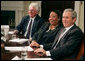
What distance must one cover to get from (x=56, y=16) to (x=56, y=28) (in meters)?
0.17

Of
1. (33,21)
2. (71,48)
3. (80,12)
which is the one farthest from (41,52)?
(80,12)

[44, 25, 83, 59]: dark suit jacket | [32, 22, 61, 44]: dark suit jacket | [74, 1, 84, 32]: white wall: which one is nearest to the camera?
[44, 25, 83, 59]: dark suit jacket

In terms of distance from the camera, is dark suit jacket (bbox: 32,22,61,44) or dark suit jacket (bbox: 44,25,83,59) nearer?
dark suit jacket (bbox: 44,25,83,59)

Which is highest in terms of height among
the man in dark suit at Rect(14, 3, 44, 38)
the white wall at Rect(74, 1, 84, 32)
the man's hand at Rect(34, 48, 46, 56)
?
the man's hand at Rect(34, 48, 46, 56)

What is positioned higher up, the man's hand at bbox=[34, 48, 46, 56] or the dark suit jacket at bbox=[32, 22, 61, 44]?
the man's hand at bbox=[34, 48, 46, 56]

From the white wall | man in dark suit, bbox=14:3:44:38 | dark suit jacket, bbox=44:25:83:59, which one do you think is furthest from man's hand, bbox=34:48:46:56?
the white wall

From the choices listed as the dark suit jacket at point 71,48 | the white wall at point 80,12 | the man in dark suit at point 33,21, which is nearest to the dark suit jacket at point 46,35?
the man in dark suit at point 33,21

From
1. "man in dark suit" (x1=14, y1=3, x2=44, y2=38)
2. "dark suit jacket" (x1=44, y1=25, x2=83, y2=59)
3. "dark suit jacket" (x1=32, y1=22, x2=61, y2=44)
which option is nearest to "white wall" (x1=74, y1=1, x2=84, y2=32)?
"man in dark suit" (x1=14, y1=3, x2=44, y2=38)

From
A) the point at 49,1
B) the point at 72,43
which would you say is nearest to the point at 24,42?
the point at 72,43

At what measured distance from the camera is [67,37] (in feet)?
8.85

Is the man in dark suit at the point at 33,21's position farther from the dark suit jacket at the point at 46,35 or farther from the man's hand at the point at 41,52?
the man's hand at the point at 41,52

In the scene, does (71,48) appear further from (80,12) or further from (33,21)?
(80,12)

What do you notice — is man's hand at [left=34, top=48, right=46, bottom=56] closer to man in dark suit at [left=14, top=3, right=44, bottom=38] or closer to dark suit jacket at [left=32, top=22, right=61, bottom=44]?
dark suit jacket at [left=32, top=22, right=61, bottom=44]

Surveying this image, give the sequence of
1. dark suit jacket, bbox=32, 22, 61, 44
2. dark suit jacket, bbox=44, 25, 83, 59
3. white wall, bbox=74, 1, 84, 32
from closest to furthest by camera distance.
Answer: dark suit jacket, bbox=44, 25, 83, 59
dark suit jacket, bbox=32, 22, 61, 44
white wall, bbox=74, 1, 84, 32
